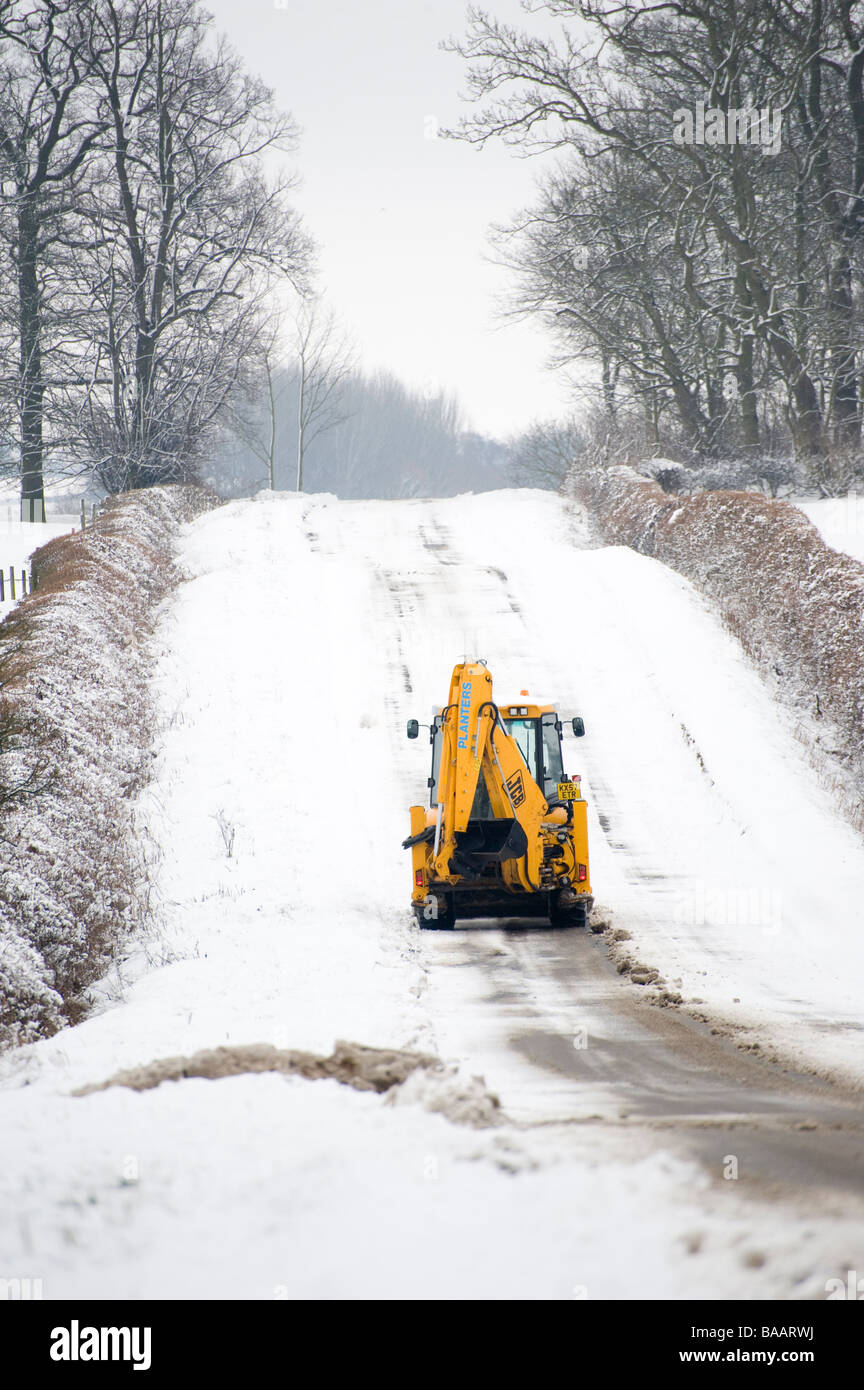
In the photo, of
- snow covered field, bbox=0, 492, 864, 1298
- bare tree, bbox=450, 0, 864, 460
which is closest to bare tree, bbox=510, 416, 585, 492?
bare tree, bbox=450, 0, 864, 460

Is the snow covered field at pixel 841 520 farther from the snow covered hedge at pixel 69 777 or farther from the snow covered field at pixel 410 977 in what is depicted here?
the snow covered hedge at pixel 69 777

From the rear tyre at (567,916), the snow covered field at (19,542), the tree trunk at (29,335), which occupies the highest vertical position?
the tree trunk at (29,335)

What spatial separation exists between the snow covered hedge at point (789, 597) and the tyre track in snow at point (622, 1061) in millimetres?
4329

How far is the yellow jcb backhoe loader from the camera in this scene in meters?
10.5

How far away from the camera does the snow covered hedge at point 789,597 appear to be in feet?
52.5

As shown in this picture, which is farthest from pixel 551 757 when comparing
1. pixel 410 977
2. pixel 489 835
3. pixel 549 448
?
pixel 549 448

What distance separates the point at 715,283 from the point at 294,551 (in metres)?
15.4

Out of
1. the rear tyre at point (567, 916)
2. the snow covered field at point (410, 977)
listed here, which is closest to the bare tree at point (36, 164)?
the snow covered field at point (410, 977)

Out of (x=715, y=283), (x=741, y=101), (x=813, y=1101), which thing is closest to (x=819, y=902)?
(x=813, y=1101)

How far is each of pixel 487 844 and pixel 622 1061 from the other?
4145 millimetres

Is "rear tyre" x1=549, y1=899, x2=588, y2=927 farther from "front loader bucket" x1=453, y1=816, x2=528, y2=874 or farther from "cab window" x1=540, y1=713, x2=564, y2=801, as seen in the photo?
"cab window" x1=540, y1=713, x2=564, y2=801

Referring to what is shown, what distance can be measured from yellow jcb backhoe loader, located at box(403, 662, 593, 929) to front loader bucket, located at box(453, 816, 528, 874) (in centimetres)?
1

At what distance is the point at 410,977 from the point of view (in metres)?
8.73

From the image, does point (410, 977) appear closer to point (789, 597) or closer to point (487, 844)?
point (487, 844)
